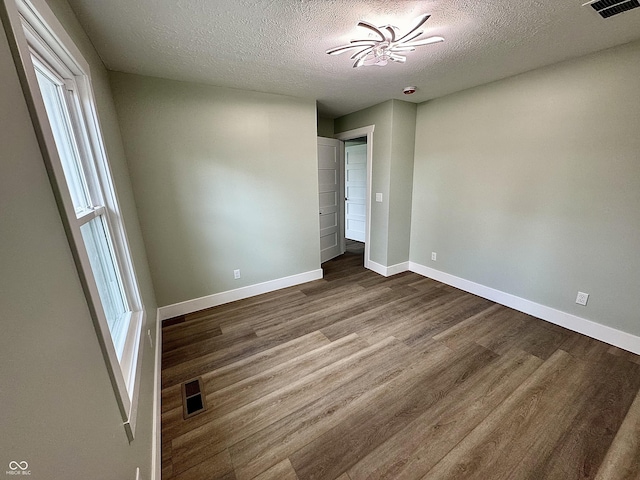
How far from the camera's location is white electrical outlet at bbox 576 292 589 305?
226 centimetres

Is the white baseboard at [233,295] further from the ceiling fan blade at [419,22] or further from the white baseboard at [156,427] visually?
the ceiling fan blade at [419,22]

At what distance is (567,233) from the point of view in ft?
7.55

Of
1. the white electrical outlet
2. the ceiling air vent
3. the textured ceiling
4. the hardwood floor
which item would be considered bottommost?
the hardwood floor

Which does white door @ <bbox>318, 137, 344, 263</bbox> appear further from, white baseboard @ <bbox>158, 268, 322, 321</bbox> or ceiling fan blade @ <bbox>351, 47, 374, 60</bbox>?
ceiling fan blade @ <bbox>351, 47, 374, 60</bbox>

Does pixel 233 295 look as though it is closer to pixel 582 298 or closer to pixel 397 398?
pixel 397 398

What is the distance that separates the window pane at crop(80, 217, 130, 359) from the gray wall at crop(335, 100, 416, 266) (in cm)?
299

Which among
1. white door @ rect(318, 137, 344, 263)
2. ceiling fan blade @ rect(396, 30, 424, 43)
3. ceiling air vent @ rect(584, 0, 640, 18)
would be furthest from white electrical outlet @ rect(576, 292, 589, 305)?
white door @ rect(318, 137, 344, 263)

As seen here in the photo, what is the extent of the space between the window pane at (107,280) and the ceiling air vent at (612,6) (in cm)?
300

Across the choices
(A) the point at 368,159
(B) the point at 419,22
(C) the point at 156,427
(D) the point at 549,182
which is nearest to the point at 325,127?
(A) the point at 368,159

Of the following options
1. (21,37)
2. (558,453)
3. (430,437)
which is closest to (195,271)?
(21,37)

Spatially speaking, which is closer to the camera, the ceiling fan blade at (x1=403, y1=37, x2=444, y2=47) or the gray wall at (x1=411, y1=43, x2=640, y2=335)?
the ceiling fan blade at (x1=403, y1=37, x2=444, y2=47)

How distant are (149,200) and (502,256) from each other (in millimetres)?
3670

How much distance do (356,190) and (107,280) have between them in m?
4.55

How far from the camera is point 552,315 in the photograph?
97.5 inches
